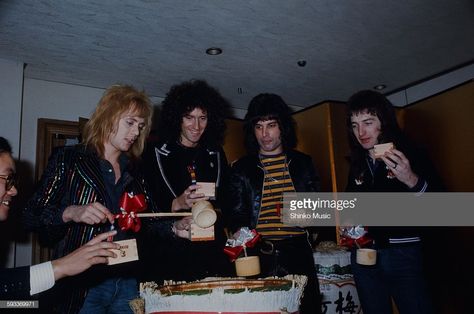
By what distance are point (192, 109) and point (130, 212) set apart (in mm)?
1262

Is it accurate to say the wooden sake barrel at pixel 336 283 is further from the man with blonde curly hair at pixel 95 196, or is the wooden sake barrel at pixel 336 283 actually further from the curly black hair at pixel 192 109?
the man with blonde curly hair at pixel 95 196

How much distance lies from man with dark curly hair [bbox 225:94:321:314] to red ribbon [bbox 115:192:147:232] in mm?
886

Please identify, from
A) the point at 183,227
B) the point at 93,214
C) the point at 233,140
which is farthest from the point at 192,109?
the point at 233,140

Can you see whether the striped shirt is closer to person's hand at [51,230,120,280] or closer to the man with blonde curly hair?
the man with blonde curly hair

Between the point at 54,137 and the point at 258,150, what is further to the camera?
the point at 54,137

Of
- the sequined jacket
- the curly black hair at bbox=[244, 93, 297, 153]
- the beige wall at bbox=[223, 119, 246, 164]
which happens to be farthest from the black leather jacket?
the beige wall at bbox=[223, 119, 246, 164]

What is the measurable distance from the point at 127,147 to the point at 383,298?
1504 mm

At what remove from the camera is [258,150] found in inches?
108

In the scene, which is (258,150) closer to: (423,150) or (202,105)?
(202,105)

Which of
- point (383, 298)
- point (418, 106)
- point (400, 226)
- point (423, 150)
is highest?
point (418, 106)

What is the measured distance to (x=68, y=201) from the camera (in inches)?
65.4

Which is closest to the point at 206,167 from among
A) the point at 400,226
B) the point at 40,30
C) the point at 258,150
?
the point at 258,150

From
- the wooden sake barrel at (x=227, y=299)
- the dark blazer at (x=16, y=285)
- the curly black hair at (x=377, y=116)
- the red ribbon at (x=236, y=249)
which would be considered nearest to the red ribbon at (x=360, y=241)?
the curly black hair at (x=377, y=116)

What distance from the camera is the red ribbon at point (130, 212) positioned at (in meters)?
1.47
